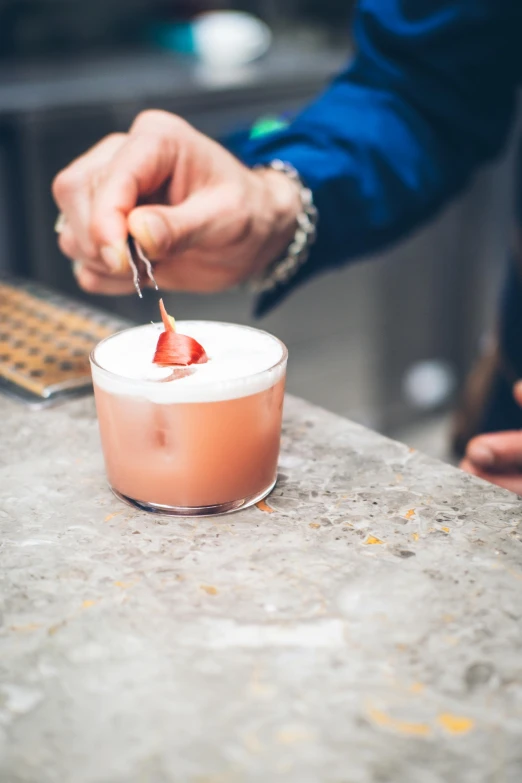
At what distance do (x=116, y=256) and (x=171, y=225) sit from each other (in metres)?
0.10

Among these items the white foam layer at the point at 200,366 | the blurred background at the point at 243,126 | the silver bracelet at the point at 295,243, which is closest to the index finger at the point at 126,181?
the white foam layer at the point at 200,366

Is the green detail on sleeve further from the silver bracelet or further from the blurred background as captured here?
the blurred background

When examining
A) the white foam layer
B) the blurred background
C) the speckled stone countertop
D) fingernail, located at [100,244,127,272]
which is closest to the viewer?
the speckled stone countertop

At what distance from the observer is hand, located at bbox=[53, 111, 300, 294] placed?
92 cm

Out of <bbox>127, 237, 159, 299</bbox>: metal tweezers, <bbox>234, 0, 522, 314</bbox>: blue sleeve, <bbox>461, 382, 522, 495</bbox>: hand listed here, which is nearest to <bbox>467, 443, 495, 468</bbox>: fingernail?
<bbox>461, 382, 522, 495</bbox>: hand

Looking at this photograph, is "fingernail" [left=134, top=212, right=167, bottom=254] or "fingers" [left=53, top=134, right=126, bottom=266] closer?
"fingernail" [left=134, top=212, right=167, bottom=254]

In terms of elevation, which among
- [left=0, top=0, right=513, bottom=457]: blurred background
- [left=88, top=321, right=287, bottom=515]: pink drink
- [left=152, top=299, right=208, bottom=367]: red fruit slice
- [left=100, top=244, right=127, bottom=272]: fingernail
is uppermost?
[left=100, top=244, right=127, bottom=272]: fingernail

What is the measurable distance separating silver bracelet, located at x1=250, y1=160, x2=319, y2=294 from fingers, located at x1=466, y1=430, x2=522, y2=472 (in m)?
0.50

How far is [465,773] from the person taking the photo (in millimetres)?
456

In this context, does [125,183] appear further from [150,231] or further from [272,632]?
[272,632]

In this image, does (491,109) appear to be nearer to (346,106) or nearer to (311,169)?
(346,106)

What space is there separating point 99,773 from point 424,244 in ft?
9.10

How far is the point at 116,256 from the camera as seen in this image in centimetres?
89

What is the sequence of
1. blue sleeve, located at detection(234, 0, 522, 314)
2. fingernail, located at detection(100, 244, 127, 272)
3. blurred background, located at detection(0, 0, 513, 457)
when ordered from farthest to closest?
blurred background, located at detection(0, 0, 513, 457), blue sleeve, located at detection(234, 0, 522, 314), fingernail, located at detection(100, 244, 127, 272)
